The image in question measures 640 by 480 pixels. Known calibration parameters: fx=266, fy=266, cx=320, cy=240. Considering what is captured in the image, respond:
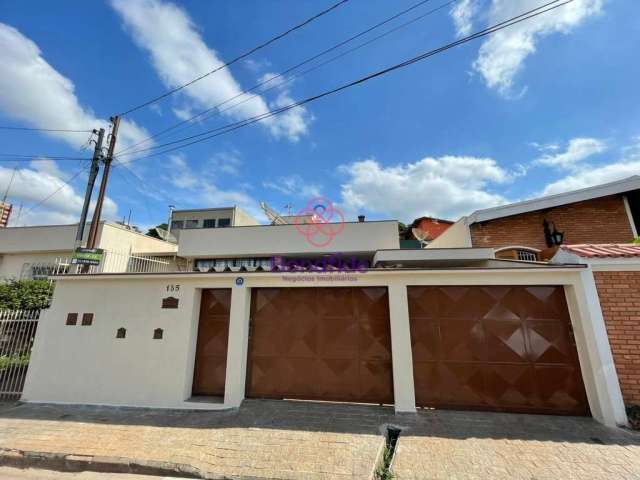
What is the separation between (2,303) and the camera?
8.52 metres

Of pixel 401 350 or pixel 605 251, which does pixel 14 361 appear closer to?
pixel 401 350

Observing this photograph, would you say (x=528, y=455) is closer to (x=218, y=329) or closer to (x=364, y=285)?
(x=364, y=285)

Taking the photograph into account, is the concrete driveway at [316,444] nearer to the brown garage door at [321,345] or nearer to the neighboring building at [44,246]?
the brown garage door at [321,345]

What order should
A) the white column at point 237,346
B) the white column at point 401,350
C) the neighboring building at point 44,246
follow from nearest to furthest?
the white column at point 401,350, the white column at point 237,346, the neighboring building at point 44,246

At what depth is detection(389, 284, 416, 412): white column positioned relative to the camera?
190 inches

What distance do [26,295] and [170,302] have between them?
759 centimetres

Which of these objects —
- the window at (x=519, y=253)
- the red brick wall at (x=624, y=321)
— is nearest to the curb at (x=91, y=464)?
the red brick wall at (x=624, y=321)

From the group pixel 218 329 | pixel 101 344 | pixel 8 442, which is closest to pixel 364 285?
pixel 218 329

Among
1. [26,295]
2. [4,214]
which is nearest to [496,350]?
[26,295]

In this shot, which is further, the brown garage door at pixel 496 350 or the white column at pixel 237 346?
the white column at pixel 237 346

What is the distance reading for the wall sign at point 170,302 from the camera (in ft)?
18.7

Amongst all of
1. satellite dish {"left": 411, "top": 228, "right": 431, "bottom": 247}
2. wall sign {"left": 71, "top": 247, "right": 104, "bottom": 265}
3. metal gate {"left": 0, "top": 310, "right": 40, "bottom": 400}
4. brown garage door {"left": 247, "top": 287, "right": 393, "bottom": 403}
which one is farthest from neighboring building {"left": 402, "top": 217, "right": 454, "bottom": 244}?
metal gate {"left": 0, "top": 310, "right": 40, "bottom": 400}

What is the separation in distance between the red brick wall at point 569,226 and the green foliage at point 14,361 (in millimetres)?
12589

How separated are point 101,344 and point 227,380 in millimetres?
2954
